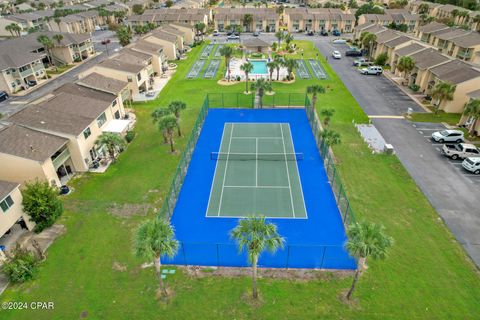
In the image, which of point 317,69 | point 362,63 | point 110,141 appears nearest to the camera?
point 110,141

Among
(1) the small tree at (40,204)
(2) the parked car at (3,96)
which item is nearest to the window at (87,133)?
(1) the small tree at (40,204)

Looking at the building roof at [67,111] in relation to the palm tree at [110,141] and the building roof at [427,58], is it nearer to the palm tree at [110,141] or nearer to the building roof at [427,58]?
the palm tree at [110,141]

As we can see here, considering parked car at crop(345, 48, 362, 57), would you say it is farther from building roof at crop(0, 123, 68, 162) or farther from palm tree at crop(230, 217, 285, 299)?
palm tree at crop(230, 217, 285, 299)

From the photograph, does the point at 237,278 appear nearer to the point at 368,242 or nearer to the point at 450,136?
the point at 368,242

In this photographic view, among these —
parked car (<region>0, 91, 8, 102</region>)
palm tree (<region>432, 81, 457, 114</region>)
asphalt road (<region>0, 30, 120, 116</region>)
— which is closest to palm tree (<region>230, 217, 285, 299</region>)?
palm tree (<region>432, 81, 457, 114</region>)

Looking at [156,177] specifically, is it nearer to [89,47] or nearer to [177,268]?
[177,268]

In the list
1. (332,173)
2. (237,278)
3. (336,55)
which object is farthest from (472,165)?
(336,55)

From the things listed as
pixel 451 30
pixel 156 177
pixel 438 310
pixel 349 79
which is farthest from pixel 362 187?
pixel 451 30
